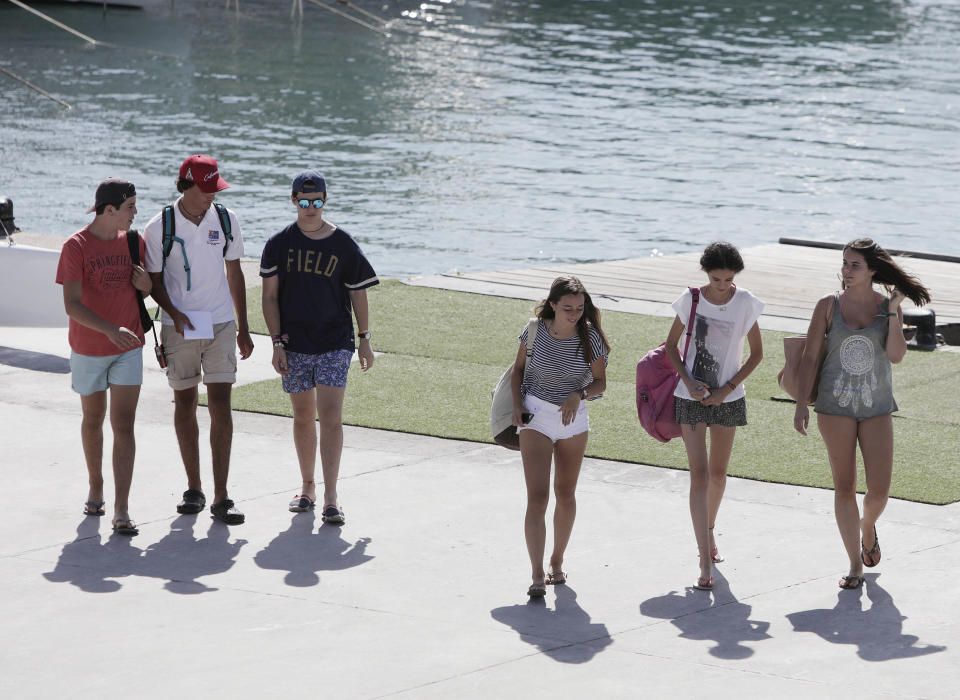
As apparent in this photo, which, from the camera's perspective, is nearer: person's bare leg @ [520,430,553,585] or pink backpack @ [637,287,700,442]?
person's bare leg @ [520,430,553,585]

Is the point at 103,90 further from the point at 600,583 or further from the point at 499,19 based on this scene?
the point at 600,583

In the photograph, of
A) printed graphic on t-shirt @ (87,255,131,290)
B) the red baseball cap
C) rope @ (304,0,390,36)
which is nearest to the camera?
printed graphic on t-shirt @ (87,255,131,290)

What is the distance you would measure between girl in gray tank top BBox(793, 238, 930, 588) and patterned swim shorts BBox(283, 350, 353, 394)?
7.88 feet

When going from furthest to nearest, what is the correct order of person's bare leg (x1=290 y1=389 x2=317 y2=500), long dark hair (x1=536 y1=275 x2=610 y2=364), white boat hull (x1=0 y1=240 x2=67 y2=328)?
white boat hull (x1=0 y1=240 x2=67 y2=328) → person's bare leg (x1=290 y1=389 x2=317 y2=500) → long dark hair (x1=536 y1=275 x2=610 y2=364)

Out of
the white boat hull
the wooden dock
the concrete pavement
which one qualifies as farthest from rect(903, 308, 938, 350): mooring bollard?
the white boat hull

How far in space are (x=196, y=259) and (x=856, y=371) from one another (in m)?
3.35

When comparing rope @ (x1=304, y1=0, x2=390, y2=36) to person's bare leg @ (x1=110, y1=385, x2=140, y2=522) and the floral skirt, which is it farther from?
the floral skirt

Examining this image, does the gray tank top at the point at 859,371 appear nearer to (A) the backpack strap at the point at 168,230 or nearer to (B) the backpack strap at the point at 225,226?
(B) the backpack strap at the point at 225,226

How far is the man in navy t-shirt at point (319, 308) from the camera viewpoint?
25.5 ft

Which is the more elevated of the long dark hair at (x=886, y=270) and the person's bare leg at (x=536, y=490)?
the long dark hair at (x=886, y=270)

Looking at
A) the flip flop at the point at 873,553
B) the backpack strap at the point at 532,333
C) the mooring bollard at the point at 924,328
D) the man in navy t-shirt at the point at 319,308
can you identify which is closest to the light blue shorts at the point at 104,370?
the man in navy t-shirt at the point at 319,308

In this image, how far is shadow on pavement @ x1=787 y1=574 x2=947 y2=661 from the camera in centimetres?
605

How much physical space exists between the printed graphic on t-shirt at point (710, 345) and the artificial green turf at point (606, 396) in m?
1.89

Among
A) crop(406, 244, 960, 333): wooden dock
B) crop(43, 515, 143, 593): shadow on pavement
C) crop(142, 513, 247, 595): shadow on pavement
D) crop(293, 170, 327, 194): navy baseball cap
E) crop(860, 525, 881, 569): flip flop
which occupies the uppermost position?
crop(293, 170, 327, 194): navy baseball cap
